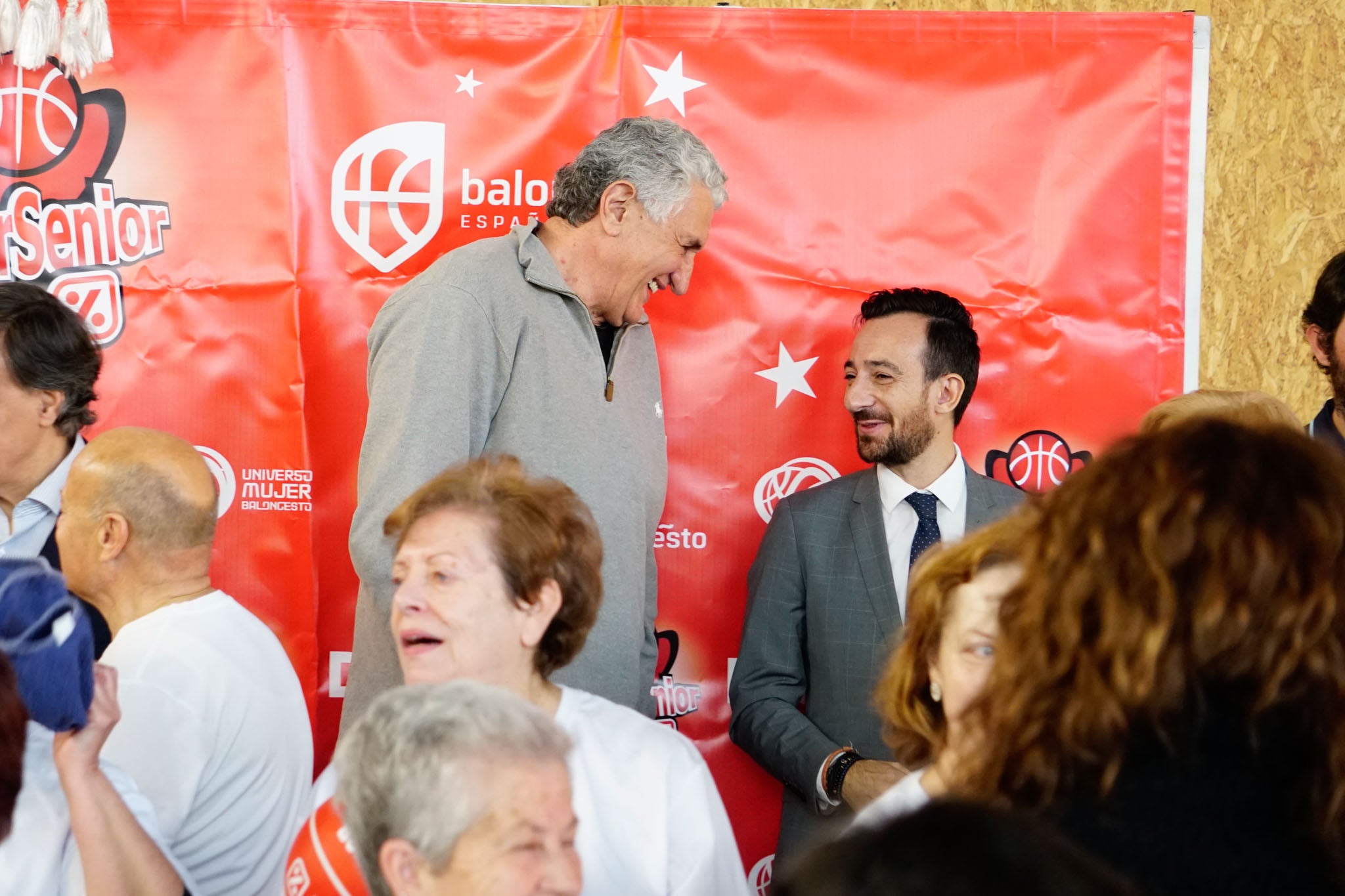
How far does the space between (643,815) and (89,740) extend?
0.72 metres

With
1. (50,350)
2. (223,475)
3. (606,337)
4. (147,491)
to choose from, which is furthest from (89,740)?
(223,475)

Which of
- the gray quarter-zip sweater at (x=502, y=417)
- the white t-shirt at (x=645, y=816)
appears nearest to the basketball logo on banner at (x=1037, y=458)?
the gray quarter-zip sweater at (x=502, y=417)

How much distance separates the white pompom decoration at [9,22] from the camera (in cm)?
308

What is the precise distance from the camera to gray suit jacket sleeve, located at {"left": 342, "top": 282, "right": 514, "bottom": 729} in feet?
7.75

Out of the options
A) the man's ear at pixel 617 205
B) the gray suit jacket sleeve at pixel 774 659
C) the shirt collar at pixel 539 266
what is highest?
the man's ear at pixel 617 205

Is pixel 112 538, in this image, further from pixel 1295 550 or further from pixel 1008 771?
pixel 1295 550

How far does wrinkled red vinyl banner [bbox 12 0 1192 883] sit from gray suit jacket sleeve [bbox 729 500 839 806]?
9.9 inches

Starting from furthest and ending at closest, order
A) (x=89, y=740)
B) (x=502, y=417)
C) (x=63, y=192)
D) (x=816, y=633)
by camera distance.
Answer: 1. (x=63, y=192)
2. (x=816, y=633)
3. (x=502, y=417)
4. (x=89, y=740)

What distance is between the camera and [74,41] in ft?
Result: 10.1

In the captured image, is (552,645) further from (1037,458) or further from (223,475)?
(1037,458)

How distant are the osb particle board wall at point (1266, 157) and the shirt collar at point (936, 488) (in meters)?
0.78

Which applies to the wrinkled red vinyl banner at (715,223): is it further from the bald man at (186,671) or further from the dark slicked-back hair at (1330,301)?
the bald man at (186,671)

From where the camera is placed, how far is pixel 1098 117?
323cm

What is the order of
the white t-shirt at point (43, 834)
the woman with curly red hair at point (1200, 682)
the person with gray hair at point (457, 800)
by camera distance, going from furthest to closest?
the white t-shirt at point (43, 834) → the person with gray hair at point (457, 800) → the woman with curly red hair at point (1200, 682)
